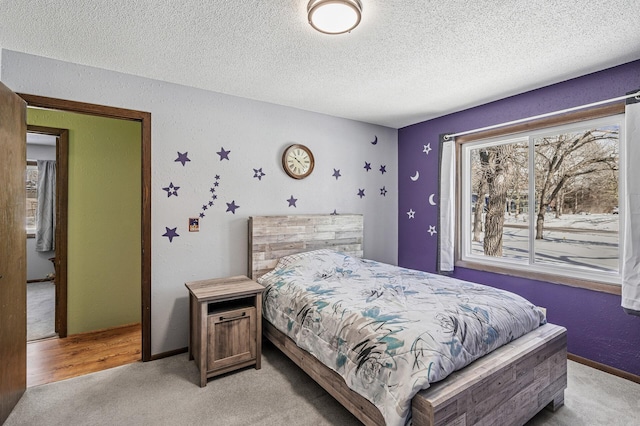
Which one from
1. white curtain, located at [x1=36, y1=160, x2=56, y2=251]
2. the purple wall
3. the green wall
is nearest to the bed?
the purple wall

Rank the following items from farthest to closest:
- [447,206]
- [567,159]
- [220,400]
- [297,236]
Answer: [447,206] < [297,236] < [567,159] < [220,400]

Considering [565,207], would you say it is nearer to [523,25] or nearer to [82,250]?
[523,25]

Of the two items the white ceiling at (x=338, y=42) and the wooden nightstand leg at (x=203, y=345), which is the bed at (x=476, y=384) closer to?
the wooden nightstand leg at (x=203, y=345)

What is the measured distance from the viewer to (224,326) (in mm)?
2379

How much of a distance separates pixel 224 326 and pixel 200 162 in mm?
1507

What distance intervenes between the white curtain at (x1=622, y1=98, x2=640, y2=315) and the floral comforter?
2.51ft

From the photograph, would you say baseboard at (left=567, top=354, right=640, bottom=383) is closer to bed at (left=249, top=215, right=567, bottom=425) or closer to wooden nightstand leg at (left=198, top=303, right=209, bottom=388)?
bed at (left=249, top=215, right=567, bottom=425)

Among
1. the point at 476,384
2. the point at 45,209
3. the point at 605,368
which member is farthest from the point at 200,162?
the point at 45,209

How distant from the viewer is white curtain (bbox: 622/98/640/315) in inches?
90.0

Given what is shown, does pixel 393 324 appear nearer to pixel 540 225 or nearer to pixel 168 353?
pixel 168 353

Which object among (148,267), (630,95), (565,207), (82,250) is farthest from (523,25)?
(82,250)

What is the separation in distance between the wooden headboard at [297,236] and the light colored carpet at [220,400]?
3.38ft

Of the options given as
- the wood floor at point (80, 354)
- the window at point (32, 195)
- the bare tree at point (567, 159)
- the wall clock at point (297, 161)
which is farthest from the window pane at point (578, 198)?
the window at point (32, 195)

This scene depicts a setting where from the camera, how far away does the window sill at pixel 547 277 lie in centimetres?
253
